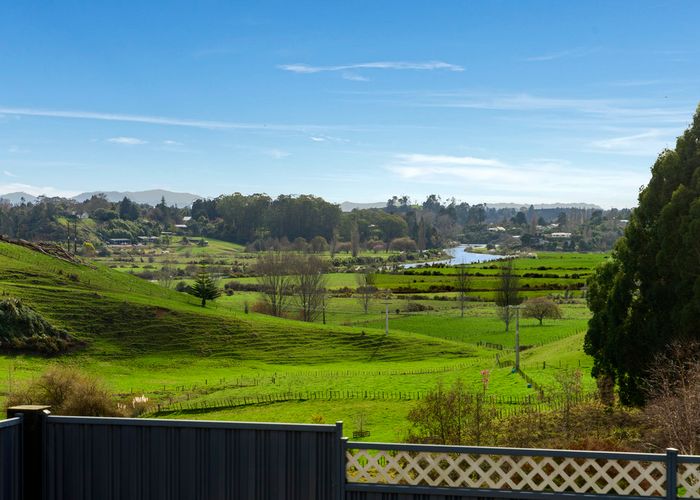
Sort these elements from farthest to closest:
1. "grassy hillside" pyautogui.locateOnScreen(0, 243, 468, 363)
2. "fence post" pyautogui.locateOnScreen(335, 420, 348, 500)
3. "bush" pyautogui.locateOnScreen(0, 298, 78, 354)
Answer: "grassy hillside" pyautogui.locateOnScreen(0, 243, 468, 363) → "bush" pyautogui.locateOnScreen(0, 298, 78, 354) → "fence post" pyautogui.locateOnScreen(335, 420, 348, 500)

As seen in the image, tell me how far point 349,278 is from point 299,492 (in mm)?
121159

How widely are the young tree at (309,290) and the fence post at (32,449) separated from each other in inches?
3116

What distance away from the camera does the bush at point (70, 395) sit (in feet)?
101

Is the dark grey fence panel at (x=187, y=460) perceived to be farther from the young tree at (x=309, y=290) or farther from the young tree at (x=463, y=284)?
the young tree at (x=463, y=284)

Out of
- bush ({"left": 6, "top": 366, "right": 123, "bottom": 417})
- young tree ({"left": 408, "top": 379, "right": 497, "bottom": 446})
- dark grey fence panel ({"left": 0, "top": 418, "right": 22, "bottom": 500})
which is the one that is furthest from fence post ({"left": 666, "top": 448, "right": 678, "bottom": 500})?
bush ({"left": 6, "top": 366, "right": 123, "bottom": 417})

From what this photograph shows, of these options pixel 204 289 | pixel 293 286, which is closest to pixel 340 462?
pixel 204 289

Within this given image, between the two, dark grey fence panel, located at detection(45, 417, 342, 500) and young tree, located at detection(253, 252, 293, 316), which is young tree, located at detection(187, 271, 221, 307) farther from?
dark grey fence panel, located at detection(45, 417, 342, 500)

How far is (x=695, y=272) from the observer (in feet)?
74.3

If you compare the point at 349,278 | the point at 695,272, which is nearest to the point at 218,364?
the point at 695,272

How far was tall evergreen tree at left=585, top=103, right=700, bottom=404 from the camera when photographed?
2272cm

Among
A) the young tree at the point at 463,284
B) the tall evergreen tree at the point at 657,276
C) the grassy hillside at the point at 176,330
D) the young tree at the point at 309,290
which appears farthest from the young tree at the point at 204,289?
the tall evergreen tree at the point at 657,276

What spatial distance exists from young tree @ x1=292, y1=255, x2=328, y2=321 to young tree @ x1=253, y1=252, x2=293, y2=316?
6.51ft

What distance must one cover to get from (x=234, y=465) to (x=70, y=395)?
22.3 m

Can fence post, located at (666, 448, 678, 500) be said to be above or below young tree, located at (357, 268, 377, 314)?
above
